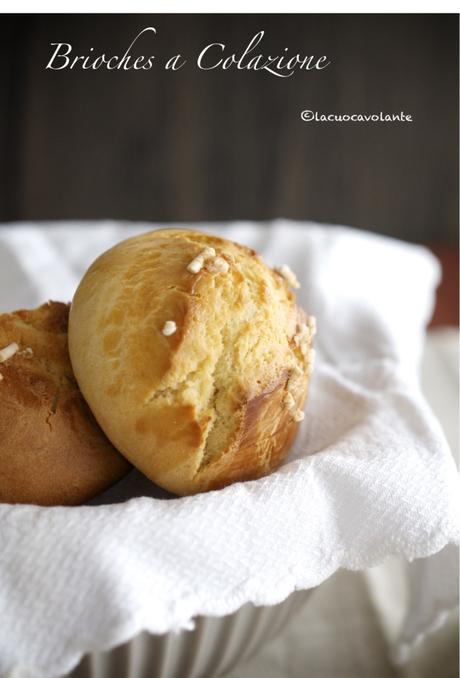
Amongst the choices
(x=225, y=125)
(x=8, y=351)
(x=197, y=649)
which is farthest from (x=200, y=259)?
(x=225, y=125)

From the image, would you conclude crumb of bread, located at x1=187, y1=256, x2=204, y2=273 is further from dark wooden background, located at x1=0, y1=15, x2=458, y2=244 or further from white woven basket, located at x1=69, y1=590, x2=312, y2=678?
dark wooden background, located at x1=0, y1=15, x2=458, y2=244

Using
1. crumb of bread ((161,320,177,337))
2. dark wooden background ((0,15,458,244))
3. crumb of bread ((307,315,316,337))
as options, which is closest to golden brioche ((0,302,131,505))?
crumb of bread ((161,320,177,337))

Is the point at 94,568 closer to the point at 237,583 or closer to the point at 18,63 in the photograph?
the point at 237,583

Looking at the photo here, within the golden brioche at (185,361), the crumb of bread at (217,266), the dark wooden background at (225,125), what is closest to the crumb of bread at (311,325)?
the golden brioche at (185,361)

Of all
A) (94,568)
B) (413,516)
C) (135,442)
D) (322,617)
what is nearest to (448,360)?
(322,617)

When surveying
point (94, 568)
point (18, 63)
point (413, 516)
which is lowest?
point (413, 516)

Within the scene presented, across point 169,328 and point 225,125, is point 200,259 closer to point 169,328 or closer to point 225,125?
point 169,328

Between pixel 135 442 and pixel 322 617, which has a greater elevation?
pixel 135 442
